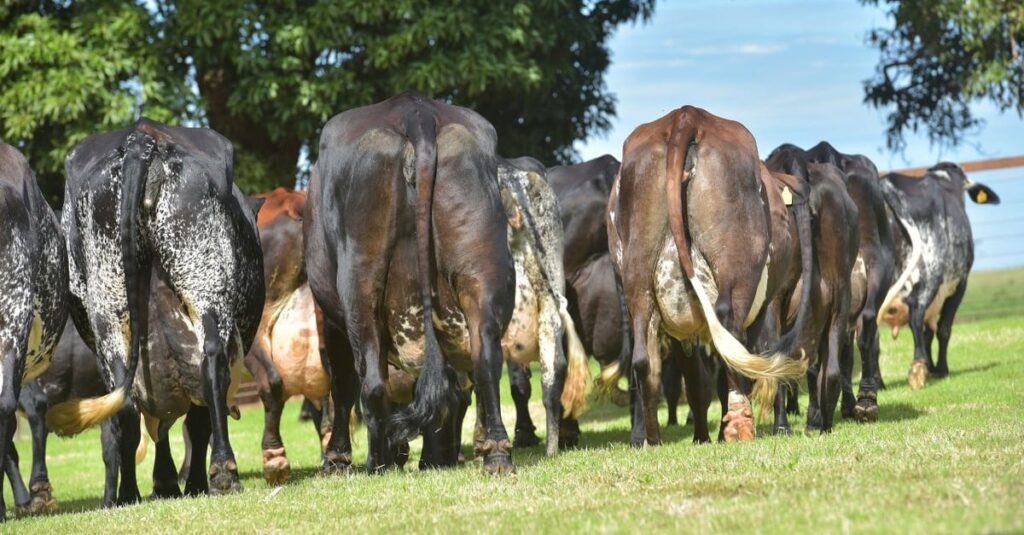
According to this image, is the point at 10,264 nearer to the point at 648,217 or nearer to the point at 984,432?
the point at 648,217

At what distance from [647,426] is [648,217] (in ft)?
4.60

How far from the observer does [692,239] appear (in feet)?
30.6

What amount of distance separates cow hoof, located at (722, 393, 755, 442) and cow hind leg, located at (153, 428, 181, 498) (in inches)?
143

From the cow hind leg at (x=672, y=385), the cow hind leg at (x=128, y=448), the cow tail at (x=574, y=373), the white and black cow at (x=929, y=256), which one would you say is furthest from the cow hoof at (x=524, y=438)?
the white and black cow at (x=929, y=256)

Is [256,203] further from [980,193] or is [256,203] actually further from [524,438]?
[980,193]

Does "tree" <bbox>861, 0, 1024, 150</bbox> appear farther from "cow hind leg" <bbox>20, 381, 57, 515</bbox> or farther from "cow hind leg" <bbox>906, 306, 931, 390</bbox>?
"cow hind leg" <bbox>20, 381, 57, 515</bbox>

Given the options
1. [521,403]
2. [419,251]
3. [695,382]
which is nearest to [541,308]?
[695,382]

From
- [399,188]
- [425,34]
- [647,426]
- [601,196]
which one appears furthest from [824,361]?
[425,34]

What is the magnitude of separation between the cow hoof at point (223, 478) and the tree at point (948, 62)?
16578 mm

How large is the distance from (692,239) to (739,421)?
1292 mm

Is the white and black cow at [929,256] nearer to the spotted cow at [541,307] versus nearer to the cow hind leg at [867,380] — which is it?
the cow hind leg at [867,380]

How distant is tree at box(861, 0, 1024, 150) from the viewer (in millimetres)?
22047

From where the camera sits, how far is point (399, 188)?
8.36m

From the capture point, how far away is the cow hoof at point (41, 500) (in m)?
10.4
